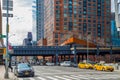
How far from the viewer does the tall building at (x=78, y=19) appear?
571ft

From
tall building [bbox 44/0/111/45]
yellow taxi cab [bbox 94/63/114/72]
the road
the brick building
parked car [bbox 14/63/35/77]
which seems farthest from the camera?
tall building [bbox 44/0/111/45]

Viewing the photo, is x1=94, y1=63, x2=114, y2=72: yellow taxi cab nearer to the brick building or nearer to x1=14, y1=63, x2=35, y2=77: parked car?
x1=14, y1=63, x2=35, y2=77: parked car

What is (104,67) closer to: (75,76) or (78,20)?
(75,76)

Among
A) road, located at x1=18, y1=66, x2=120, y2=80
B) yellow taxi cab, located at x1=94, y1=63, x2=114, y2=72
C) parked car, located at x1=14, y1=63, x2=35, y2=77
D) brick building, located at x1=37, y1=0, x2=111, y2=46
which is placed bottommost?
yellow taxi cab, located at x1=94, y1=63, x2=114, y2=72

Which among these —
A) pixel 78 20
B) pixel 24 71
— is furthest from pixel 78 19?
pixel 24 71

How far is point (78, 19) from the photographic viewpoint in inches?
7151

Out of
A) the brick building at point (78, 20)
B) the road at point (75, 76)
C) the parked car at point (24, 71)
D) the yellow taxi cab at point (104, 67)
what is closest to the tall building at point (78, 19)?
the brick building at point (78, 20)

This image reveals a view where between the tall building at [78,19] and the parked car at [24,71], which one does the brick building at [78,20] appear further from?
the parked car at [24,71]

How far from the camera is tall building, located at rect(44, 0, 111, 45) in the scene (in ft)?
571

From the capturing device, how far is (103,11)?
190125mm

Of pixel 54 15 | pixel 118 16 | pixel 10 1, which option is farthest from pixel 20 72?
pixel 54 15

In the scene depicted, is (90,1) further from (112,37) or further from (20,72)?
(20,72)

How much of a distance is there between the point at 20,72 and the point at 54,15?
14343cm

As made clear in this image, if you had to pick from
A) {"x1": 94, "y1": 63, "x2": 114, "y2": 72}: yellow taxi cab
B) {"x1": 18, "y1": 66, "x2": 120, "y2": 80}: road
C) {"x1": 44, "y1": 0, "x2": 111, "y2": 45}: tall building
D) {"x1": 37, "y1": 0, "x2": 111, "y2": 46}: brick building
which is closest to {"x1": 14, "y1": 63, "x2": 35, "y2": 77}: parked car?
{"x1": 18, "y1": 66, "x2": 120, "y2": 80}: road
